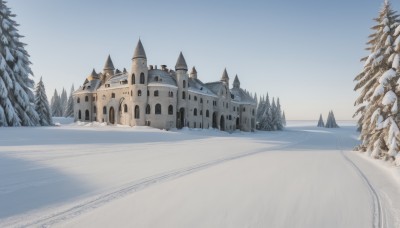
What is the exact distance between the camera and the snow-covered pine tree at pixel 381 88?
16.2 m

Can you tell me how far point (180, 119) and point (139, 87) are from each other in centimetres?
1054

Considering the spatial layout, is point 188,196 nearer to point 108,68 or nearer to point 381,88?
point 381,88

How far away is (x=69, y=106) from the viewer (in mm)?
83812

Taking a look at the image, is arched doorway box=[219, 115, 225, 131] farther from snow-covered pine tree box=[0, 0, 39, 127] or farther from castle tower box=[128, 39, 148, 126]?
snow-covered pine tree box=[0, 0, 39, 127]

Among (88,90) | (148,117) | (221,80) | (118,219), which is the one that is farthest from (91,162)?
(221,80)

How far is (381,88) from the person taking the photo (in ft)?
55.3

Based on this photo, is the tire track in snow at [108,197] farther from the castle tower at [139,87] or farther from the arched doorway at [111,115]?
the arched doorway at [111,115]

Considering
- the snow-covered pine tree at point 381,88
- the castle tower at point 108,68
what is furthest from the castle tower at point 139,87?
the snow-covered pine tree at point 381,88

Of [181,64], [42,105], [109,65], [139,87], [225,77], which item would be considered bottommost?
[42,105]

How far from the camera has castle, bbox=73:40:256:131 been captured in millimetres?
48312

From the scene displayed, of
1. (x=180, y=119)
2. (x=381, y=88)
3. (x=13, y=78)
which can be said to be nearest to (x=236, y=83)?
(x=180, y=119)

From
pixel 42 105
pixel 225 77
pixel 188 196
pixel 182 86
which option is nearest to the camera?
pixel 188 196

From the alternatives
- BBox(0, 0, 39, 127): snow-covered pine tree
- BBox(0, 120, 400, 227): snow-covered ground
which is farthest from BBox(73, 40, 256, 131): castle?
BBox(0, 120, 400, 227): snow-covered ground

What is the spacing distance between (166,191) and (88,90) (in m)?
58.2
